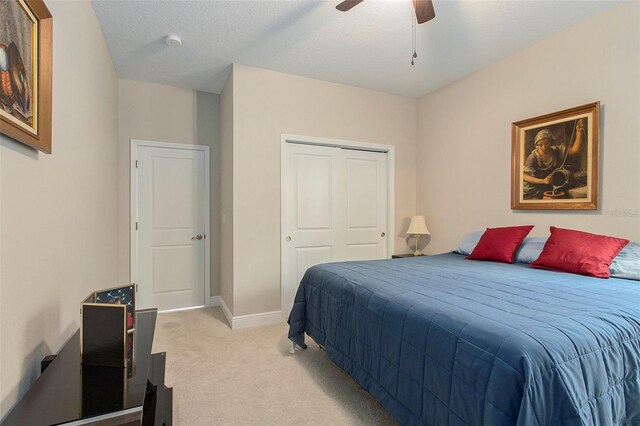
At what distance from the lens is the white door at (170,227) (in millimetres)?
3709

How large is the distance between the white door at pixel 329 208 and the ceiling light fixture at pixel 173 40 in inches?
54.8

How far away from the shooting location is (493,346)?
112cm

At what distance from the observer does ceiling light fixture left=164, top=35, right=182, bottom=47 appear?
8.93 ft

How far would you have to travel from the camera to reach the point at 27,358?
1.06m

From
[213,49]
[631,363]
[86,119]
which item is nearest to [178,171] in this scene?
[213,49]

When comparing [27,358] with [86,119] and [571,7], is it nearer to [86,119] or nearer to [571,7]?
[86,119]

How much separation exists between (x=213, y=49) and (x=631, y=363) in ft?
11.8

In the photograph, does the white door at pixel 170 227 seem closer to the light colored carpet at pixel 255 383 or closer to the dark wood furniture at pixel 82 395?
the light colored carpet at pixel 255 383

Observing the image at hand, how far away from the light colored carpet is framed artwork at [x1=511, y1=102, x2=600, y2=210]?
2.37 meters

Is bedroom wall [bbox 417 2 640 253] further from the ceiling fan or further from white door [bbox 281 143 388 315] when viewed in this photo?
the ceiling fan

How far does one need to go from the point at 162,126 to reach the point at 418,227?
11.4 ft

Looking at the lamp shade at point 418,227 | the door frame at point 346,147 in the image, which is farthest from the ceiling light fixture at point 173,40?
the lamp shade at point 418,227

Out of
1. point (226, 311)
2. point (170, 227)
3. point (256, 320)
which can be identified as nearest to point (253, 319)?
point (256, 320)

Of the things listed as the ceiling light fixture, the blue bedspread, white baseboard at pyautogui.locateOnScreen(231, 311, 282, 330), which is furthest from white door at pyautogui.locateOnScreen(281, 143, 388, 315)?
the blue bedspread
